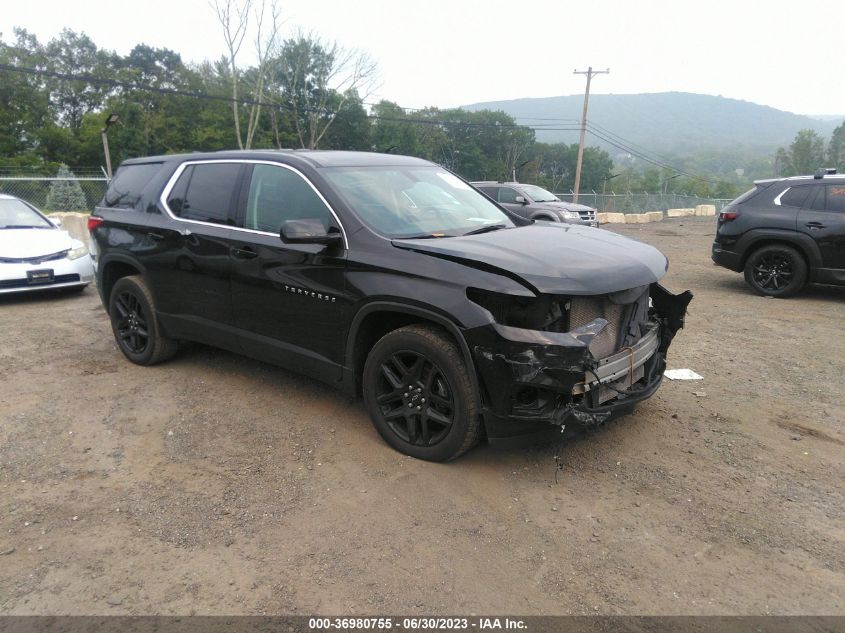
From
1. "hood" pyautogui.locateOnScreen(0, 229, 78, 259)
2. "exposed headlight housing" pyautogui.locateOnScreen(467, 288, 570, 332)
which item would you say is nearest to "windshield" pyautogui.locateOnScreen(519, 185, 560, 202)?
"hood" pyautogui.locateOnScreen(0, 229, 78, 259)

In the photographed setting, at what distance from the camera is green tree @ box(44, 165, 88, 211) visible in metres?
17.6

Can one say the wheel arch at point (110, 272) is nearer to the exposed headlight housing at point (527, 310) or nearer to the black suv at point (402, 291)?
the black suv at point (402, 291)

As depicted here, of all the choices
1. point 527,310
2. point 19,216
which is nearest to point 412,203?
point 527,310

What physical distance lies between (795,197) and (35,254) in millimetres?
10430

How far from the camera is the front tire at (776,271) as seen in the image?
835 centimetres

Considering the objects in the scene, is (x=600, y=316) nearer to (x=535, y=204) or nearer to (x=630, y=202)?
(x=535, y=204)

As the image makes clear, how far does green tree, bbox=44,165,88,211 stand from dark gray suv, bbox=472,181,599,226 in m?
12.1

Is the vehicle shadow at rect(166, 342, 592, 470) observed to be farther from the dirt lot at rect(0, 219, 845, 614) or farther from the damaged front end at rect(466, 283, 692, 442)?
the damaged front end at rect(466, 283, 692, 442)

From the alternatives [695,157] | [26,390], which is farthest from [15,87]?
[695,157]

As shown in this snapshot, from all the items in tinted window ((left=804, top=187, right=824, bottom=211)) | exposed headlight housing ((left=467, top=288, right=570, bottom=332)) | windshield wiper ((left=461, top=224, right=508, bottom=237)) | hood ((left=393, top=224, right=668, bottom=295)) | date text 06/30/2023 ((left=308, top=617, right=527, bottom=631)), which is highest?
tinted window ((left=804, top=187, right=824, bottom=211))

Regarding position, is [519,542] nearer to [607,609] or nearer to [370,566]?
[607,609]

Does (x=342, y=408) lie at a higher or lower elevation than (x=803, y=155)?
lower

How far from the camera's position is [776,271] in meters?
8.61

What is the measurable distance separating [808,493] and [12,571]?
162 inches
